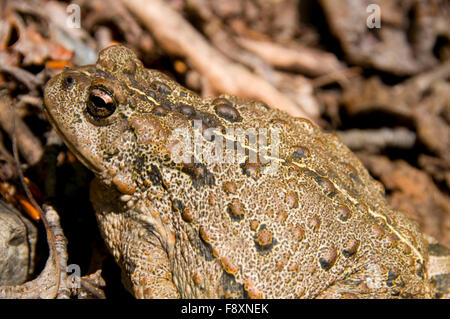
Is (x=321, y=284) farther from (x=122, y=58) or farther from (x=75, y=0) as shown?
(x=75, y=0)

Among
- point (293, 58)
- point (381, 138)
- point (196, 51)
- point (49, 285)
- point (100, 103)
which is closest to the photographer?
point (100, 103)

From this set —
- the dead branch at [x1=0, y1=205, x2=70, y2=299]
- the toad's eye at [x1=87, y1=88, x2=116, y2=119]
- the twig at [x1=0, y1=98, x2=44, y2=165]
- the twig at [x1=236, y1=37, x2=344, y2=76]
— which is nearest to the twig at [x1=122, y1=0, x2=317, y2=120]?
the twig at [x1=236, y1=37, x2=344, y2=76]

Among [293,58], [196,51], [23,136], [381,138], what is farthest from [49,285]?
[293,58]

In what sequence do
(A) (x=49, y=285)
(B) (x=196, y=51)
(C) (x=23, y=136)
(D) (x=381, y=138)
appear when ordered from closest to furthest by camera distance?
(A) (x=49, y=285), (C) (x=23, y=136), (B) (x=196, y=51), (D) (x=381, y=138)

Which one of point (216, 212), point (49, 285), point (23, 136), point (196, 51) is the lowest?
point (49, 285)

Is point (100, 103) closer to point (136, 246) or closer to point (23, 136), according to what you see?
point (136, 246)

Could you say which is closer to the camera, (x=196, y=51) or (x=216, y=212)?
(x=216, y=212)

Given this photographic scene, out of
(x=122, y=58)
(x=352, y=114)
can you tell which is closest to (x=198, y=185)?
(x=122, y=58)

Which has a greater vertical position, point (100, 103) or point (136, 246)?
point (100, 103)
